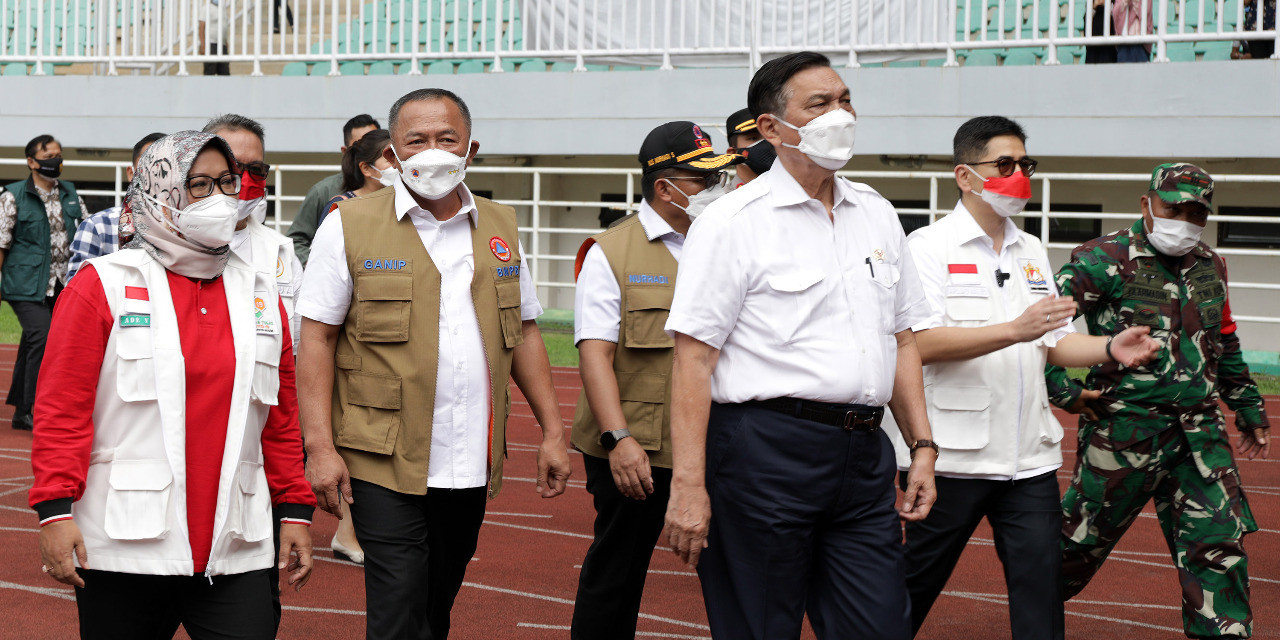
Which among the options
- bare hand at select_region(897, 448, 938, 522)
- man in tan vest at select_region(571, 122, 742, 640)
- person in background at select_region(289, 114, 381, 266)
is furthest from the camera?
person in background at select_region(289, 114, 381, 266)

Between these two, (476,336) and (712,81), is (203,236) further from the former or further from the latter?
(712,81)

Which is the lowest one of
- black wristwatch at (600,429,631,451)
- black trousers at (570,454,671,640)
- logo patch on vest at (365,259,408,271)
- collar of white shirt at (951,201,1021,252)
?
black trousers at (570,454,671,640)

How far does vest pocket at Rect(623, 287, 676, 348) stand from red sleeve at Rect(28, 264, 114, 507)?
1892 millimetres

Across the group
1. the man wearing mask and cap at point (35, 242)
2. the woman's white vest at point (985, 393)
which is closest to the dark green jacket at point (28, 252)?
the man wearing mask and cap at point (35, 242)

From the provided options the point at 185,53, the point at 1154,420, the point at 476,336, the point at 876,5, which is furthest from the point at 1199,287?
the point at 185,53

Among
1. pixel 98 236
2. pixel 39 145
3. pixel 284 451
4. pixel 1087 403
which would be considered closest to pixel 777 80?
pixel 284 451

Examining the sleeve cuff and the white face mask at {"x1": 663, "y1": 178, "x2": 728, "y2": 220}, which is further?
the white face mask at {"x1": 663, "y1": 178, "x2": 728, "y2": 220}

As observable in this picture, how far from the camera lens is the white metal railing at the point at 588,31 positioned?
1620 cm

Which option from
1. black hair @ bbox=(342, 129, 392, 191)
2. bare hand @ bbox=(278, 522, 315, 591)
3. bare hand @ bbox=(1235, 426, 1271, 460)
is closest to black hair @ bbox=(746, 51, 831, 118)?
bare hand @ bbox=(278, 522, 315, 591)

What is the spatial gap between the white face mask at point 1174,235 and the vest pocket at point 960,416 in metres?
1.03

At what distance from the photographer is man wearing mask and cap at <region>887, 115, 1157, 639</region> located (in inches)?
185

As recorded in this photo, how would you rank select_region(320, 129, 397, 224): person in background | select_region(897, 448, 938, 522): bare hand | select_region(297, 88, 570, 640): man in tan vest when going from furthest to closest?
select_region(320, 129, 397, 224): person in background < select_region(297, 88, 570, 640): man in tan vest < select_region(897, 448, 938, 522): bare hand

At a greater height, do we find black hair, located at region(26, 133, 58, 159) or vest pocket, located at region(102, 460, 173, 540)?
black hair, located at region(26, 133, 58, 159)

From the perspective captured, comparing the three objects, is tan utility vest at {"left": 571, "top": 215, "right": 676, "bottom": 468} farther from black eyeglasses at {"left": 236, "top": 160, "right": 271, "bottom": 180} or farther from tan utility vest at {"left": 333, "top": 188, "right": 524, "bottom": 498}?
black eyeglasses at {"left": 236, "top": 160, "right": 271, "bottom": 180}
